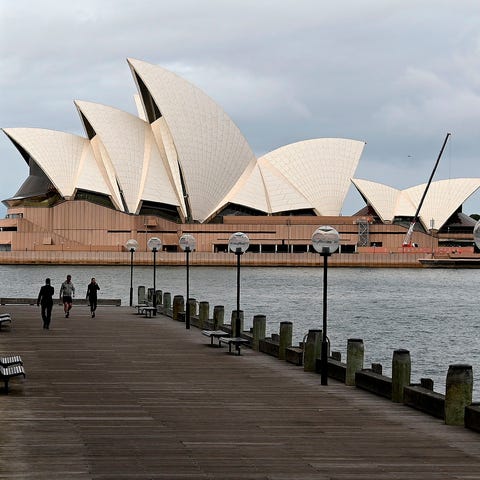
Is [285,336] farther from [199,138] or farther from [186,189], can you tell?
[186,189]

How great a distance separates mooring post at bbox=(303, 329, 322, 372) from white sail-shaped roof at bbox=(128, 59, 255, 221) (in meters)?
70.3

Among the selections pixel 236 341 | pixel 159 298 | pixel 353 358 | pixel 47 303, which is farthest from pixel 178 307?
pixel 353 358

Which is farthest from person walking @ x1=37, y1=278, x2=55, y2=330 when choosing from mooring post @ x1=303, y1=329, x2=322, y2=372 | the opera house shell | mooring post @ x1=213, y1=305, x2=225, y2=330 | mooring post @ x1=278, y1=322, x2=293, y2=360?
the opera house shell

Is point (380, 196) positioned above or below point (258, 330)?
above

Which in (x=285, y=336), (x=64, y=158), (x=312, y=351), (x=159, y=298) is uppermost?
(x=64, y=158)

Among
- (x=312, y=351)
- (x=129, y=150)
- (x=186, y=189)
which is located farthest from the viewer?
(x=186, y=189)

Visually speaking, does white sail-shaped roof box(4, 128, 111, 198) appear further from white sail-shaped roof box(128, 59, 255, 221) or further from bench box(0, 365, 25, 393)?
bench box(0, 365, 25, 393)

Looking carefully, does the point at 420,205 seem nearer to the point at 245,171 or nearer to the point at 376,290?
the point at 245,171

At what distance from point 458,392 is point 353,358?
337 cm

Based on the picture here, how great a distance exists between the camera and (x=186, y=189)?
94062 mm

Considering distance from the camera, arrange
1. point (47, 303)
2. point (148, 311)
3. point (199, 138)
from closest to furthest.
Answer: point (47, 303) < point (148, 311) < point (199, 138)

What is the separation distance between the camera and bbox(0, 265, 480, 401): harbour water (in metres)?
30.4

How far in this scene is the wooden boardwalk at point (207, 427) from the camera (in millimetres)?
7945

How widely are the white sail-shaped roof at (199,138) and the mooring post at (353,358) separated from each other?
72180 millimetres
